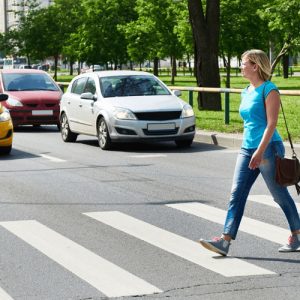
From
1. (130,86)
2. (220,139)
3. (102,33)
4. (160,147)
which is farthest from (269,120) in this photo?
(102,33)

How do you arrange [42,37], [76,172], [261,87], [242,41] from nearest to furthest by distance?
[261,87] < [76,172] < [242,41] < [42,37]

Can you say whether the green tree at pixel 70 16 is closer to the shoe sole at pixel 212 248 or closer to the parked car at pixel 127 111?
the parked car at pixel 127 111

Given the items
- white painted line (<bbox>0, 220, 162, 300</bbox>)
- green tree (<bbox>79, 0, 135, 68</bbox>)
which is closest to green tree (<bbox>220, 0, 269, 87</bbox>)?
green tree (<bbox>79, 0, 135, 68</bbox>)

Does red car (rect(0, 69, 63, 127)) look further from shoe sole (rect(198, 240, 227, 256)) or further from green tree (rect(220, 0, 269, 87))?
green tree (rect(220, 0, 269, 87))

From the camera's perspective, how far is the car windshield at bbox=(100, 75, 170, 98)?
1875 centimetres

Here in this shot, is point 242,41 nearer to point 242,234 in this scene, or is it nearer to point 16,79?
point 16,79

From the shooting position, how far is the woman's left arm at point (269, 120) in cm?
728

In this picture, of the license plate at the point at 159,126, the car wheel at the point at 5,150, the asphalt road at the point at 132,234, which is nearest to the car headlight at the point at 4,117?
the car wheel at the point at 5,150

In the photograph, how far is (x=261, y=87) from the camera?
7.36 meters

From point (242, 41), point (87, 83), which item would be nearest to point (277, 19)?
point (242, 41)

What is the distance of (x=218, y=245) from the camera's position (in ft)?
24.5

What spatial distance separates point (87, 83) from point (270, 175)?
40.9ft

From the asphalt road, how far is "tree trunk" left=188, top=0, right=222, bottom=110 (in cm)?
1059

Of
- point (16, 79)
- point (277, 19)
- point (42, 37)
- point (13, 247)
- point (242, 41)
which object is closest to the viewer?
point (13, 247)
